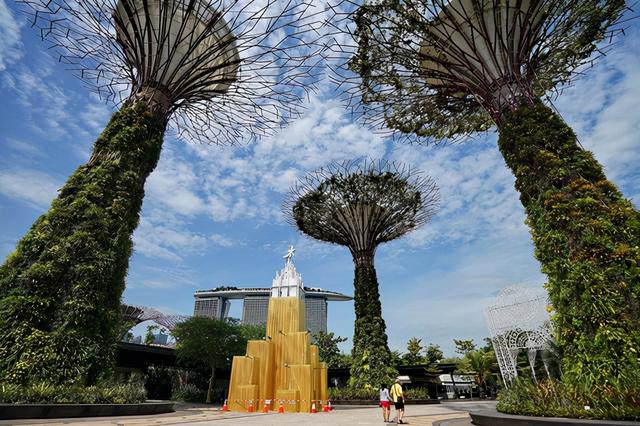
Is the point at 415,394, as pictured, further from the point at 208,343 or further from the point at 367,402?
the point at 208,343

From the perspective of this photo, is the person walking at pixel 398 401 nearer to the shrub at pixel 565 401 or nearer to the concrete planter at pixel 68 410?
the shrub at pixel 565 401

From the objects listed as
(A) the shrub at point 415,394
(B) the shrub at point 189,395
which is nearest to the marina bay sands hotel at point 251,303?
(B) the shrub at point 189,395

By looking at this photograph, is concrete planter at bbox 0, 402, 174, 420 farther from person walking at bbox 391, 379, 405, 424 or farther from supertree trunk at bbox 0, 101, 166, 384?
person walking at bbox 391, 379, 405, 424

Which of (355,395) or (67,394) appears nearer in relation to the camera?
(67,394)

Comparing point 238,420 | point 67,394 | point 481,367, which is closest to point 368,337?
point 238,420

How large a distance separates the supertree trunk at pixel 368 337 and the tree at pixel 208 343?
33.1ft

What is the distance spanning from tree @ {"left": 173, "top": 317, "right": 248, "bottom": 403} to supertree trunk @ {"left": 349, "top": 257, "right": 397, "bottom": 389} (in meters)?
10.1

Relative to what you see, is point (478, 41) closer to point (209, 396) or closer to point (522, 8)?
point (522, 8)

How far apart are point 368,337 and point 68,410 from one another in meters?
15.7

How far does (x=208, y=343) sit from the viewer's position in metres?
25.0

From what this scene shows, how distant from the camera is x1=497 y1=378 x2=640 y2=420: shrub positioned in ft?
15.3

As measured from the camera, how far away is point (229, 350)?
84.7ft

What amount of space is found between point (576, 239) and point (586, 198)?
85cm

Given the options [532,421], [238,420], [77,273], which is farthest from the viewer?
[238,420]
